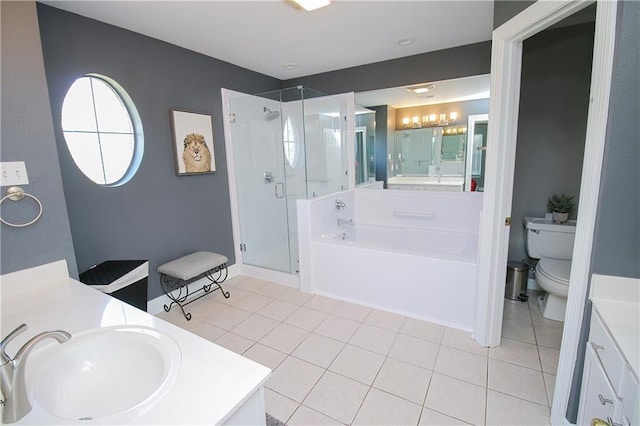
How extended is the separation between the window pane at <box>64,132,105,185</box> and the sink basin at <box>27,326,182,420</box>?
170cm

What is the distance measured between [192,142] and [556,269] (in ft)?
11.1

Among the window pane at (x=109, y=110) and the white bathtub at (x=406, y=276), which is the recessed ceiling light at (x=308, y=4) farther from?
the white bathtub at (x=406, y=276)

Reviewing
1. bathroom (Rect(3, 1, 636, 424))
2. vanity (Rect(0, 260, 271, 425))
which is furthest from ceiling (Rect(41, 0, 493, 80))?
vanity (Rect(0, 260, 271, 425))

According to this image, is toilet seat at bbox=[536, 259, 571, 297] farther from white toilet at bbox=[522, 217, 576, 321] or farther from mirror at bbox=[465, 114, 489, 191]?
mirror at bbox=[465, 114, 489, 191]

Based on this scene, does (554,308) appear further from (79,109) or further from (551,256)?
(79,109)

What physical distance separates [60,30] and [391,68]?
2871 mm

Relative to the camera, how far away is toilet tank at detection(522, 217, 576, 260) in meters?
2.57

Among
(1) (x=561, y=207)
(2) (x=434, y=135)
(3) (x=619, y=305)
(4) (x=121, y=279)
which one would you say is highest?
(2) (x=434, y=135)

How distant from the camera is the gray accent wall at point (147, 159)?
2.08m

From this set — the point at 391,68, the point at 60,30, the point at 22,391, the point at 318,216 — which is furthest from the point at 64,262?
the point at 391,68

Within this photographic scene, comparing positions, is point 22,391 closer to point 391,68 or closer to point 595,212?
point 595,212

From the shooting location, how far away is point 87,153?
2307mm

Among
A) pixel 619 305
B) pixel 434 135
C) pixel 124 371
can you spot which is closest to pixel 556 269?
pixel 619 305

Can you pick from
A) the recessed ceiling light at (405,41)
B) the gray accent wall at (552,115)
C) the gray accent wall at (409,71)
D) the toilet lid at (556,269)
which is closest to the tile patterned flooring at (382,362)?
the toilet lid at (556,269)
